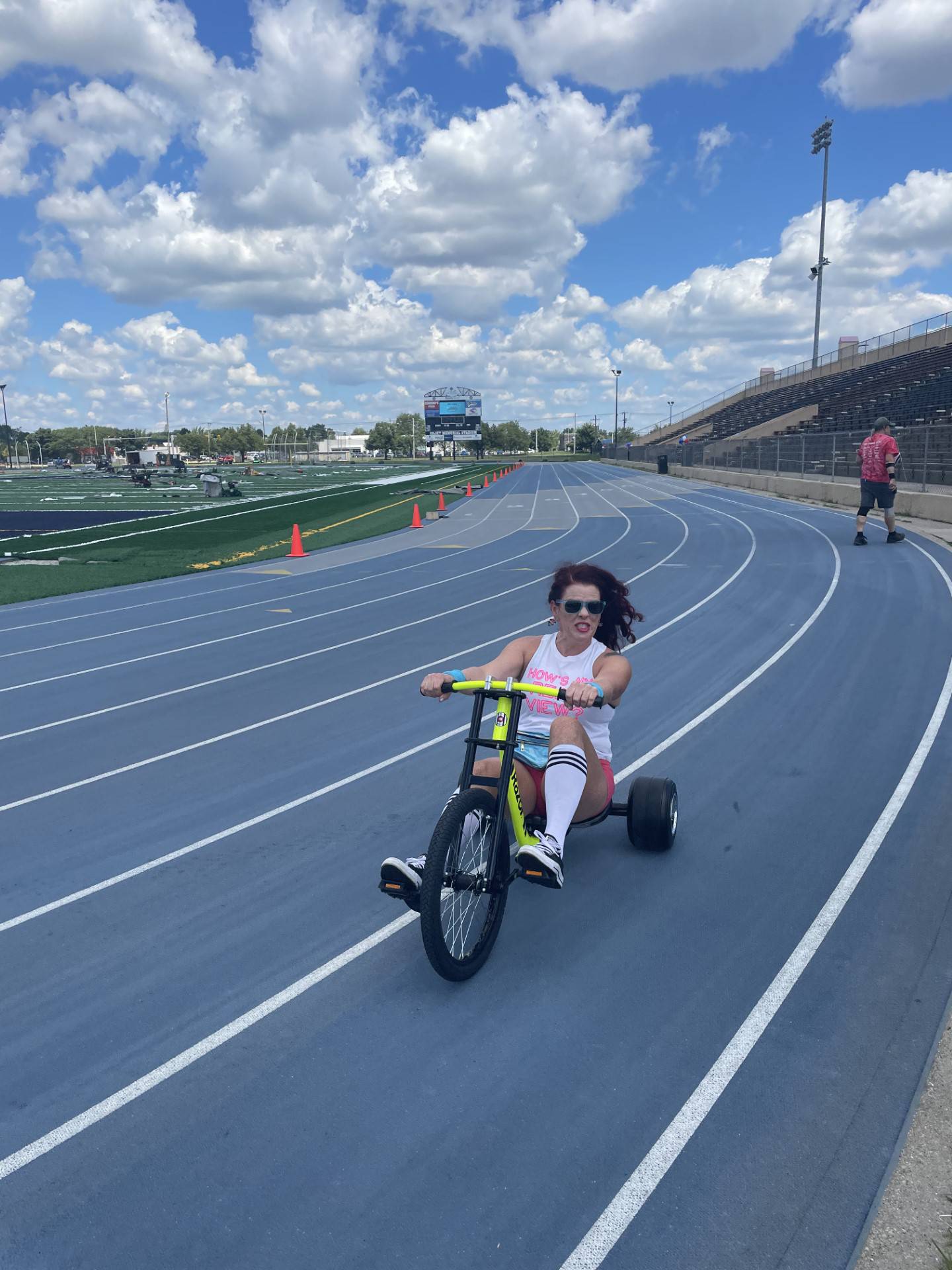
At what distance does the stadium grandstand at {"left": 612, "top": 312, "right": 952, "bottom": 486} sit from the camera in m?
26.5

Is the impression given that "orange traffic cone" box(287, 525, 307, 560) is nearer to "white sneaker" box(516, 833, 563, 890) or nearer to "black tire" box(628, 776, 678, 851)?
"black tire" box(628, 776, 678, 851)

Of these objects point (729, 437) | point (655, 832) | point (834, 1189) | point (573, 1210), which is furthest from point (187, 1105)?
point (729, 437)

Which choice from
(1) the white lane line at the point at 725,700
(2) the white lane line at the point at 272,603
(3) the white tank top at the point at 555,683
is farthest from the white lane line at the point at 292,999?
(2) the white lane line at the point at 272,603

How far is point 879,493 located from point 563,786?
15002 mm

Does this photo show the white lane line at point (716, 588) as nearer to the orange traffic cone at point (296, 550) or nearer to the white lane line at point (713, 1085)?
the white lane line at point (713, 1085)

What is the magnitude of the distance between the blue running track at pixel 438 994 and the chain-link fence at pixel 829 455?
17813 millimetres

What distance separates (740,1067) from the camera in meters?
3.35

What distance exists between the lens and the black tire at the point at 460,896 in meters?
3.62

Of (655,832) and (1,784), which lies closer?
(655,832)

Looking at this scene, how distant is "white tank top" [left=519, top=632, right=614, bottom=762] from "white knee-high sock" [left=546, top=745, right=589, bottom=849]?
241 millimetres

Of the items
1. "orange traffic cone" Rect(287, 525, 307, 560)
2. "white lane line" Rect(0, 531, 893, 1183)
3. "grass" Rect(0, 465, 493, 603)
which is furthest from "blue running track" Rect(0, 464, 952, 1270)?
"orange traffic cone" Rect(287, 525, 307, 560)

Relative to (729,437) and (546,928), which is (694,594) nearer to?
(546,928)

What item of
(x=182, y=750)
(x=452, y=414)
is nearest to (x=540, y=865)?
(x=182, y=750)

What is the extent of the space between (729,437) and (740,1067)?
67112 mm
